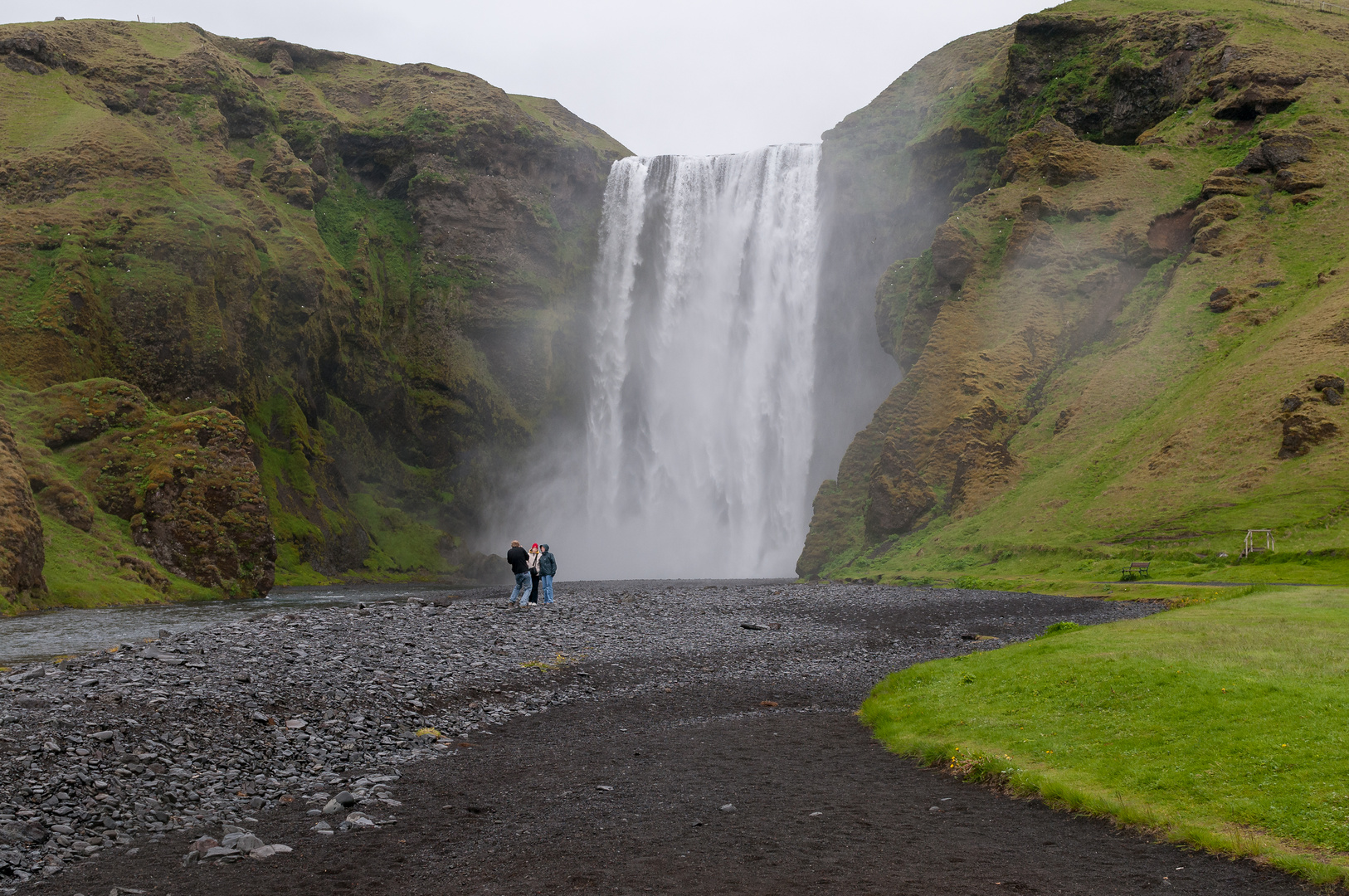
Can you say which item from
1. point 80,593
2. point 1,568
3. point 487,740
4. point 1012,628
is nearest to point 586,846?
point 487,740

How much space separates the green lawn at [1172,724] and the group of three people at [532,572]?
1708 cm

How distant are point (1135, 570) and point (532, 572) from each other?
2621cm

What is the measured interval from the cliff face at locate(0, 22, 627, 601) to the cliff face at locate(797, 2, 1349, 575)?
40.7 metres

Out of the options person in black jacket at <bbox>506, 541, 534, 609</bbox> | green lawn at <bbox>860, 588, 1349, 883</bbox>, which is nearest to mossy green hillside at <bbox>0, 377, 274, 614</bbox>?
person in black jacket at <bbox>506, 541, 534, 609</bbox>

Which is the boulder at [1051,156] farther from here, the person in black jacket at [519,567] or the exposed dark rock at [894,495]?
the person in black jacket at [519,567]

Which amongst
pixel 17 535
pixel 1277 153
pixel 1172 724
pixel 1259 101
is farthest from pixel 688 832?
pixel 1259 101

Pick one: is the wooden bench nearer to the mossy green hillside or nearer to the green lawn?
the green lawn

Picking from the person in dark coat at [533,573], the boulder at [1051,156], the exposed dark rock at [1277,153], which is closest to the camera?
the person in dark coat at [533,573]

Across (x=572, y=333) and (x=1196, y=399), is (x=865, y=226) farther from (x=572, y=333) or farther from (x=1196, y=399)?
(x=1196, y=399)

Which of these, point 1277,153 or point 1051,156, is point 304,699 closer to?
point 1051,156

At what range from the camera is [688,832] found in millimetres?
10875

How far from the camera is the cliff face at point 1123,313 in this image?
44.9 m

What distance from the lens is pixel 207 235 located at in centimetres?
7281

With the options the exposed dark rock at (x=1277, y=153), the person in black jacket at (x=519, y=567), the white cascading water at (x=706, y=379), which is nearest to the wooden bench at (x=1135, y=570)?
the person in black jacket at (x=519, y=567)
